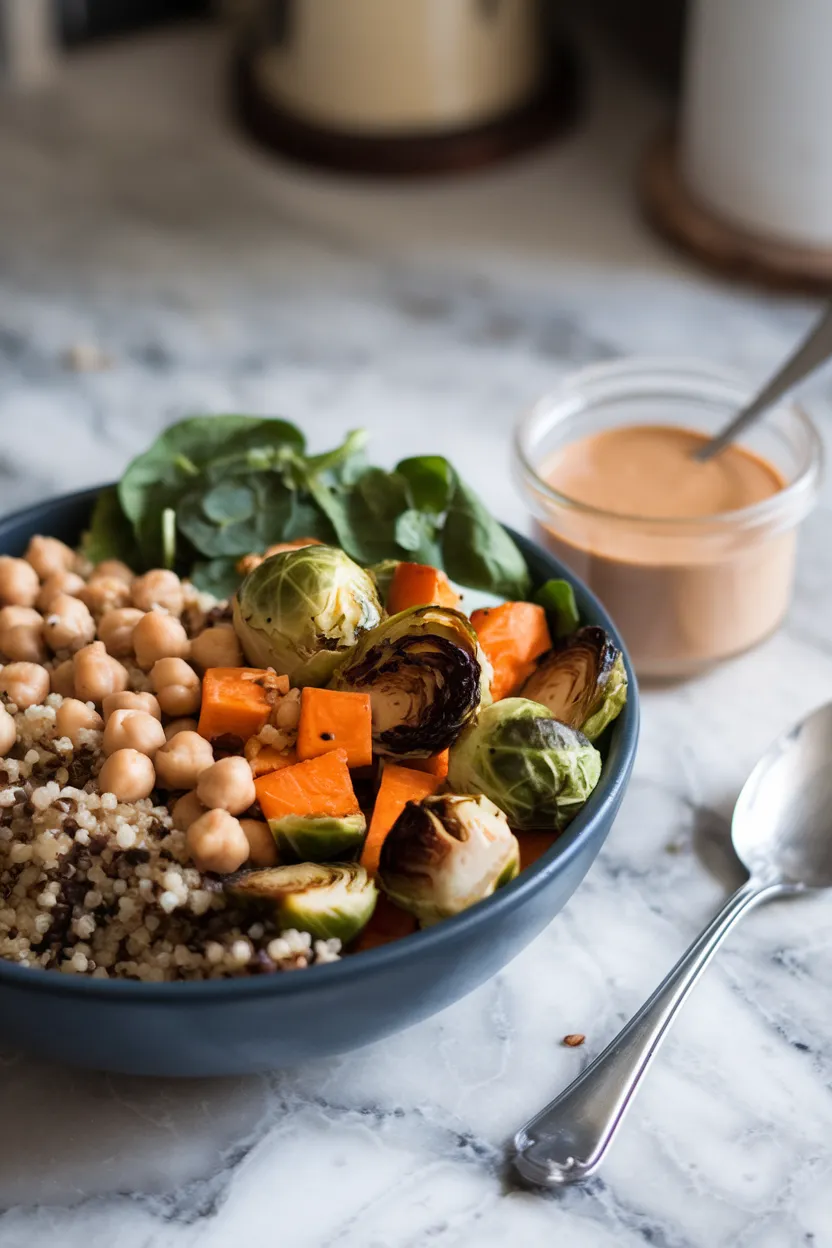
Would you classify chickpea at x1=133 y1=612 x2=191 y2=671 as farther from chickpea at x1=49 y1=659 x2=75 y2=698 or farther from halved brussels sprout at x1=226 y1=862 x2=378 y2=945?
halved brussels sprout at x1=226 y1=862 x2=378 y2=945

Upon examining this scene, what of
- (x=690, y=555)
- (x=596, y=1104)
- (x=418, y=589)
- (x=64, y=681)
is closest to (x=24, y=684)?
(x=64, y=681)

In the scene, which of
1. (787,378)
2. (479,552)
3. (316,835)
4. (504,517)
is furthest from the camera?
(504,517)

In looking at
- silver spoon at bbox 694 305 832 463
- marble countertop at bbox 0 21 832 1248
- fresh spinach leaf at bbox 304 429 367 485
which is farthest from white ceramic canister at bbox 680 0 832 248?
fresh spinach leaf at bbox 304 429 367 485

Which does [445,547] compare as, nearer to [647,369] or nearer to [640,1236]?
[647,369]

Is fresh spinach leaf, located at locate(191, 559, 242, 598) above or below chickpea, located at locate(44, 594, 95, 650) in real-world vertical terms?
below

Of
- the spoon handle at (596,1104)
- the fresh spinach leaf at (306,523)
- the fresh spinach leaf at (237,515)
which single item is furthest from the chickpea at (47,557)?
the spoon handle at (596,1104)

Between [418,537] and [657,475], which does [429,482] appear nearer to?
[418,537]

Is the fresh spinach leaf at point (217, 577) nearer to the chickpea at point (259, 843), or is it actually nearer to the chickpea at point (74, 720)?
the chickpea at point (74, 720)
